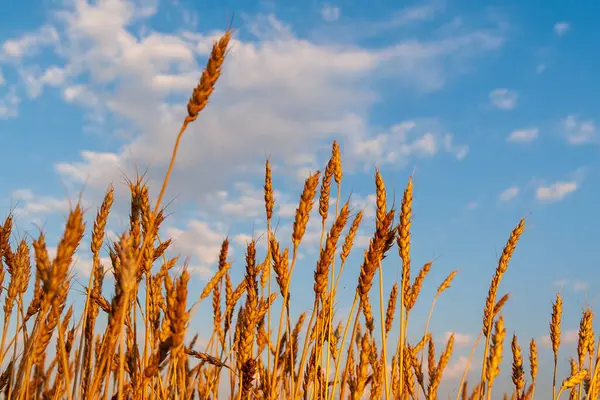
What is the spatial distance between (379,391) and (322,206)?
125cm

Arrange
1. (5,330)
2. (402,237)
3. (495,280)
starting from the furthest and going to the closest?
(495,280) → (5,330) → (402,237)

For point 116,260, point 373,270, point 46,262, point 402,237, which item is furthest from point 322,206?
point 46,262

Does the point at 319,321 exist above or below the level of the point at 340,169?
below

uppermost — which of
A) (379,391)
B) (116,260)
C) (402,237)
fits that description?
(402,237)

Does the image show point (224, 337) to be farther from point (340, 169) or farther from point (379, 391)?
point (340, 169)

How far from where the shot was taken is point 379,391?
371 cm

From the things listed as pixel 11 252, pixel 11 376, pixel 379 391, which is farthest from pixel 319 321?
pixel 11 252

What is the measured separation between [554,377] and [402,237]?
6.16 ft

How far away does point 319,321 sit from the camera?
3160 mm

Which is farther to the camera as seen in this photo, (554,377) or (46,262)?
(554,377)

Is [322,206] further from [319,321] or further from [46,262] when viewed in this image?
[46,262]

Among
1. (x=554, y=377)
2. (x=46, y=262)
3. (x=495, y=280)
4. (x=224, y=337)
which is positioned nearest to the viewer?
(x=46, y=262)

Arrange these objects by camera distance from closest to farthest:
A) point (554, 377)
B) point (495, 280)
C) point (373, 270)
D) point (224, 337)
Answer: point (373, 270) < point (495, 280) < point (554, 377) < point (224, 337)

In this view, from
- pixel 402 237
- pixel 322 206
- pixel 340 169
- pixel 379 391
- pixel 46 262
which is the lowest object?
pixel 379 391
